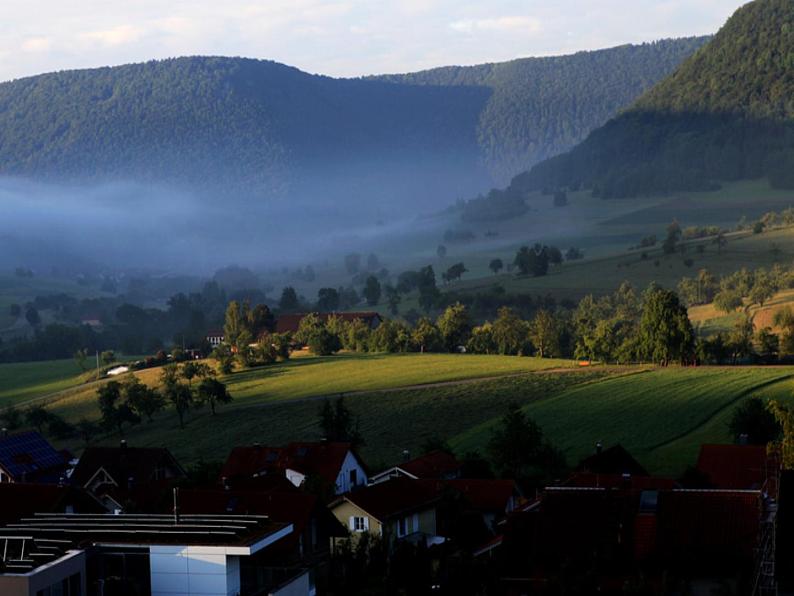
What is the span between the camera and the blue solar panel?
51.7m

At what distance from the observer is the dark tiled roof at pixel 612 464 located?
1839 inches

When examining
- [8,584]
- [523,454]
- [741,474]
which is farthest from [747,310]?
[8,584]

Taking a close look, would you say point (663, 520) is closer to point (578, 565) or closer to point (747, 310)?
point (578, 565)

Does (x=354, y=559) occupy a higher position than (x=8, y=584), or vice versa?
(x=8, y=584)

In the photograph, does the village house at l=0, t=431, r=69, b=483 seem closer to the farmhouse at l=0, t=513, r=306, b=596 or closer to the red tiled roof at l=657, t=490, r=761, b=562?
the farmhouse at l=0, t=513, r=306, b=596

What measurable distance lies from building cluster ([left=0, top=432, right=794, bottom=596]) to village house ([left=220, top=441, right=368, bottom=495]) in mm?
2250

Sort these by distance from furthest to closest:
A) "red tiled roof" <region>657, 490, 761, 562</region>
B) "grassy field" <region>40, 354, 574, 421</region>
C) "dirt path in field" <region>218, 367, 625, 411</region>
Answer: "grassy field" <region>40, 354, 574, 421</region> < "dirt path in field" <region>218, 367, 625, 411</region> < "red tiled roof" <region>657, 490, 761, 562</region>

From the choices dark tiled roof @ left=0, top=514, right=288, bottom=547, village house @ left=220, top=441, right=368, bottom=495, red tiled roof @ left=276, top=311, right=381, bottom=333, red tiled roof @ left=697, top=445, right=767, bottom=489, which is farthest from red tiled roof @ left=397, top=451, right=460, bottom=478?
red tiled roof @ left=276, top=311, right=381, bottom=333

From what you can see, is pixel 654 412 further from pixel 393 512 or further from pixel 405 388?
pixel 393 512

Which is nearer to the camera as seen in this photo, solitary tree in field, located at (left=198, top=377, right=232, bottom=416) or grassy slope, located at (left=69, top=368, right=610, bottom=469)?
grassy slope, located at (left=69, top=368, right=610, bottom=469)

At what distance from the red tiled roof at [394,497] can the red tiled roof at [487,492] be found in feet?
3.53

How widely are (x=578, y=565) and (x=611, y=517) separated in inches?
63.2

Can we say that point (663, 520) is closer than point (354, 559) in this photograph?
Yes

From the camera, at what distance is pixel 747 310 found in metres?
113
